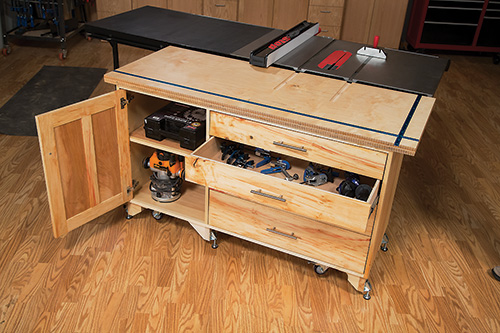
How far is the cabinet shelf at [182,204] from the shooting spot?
2.32 metres

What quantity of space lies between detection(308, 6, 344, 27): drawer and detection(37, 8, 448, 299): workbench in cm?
276

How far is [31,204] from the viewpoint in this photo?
2520mm

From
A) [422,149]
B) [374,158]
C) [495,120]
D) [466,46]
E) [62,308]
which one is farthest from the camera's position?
[466,46]

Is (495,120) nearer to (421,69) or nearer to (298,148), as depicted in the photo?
(421,69)

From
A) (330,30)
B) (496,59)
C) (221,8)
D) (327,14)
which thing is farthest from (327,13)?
(496,59)

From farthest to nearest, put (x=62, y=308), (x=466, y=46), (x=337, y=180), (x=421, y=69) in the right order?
1. (x=466, y=46)
2. (x=421, y=69)
3. (x=337, y=180)
4. (x=62, y=308)

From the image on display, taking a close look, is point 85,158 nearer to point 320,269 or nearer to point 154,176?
point 154,176

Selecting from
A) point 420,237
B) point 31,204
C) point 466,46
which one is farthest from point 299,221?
point 466,46

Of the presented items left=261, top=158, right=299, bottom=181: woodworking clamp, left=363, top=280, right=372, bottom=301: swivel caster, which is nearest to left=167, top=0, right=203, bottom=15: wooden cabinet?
left=261, top=158, right=299, bottom=181: woodworking clamp

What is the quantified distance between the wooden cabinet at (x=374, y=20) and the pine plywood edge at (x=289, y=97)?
303 cm

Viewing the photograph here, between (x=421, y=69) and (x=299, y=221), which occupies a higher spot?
(x=421, y=69)

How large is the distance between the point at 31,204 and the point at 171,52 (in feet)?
3.32

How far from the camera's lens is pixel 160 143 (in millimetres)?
2213

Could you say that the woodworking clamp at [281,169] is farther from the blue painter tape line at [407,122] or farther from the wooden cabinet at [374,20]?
the wooden cabinet at [374,20]
